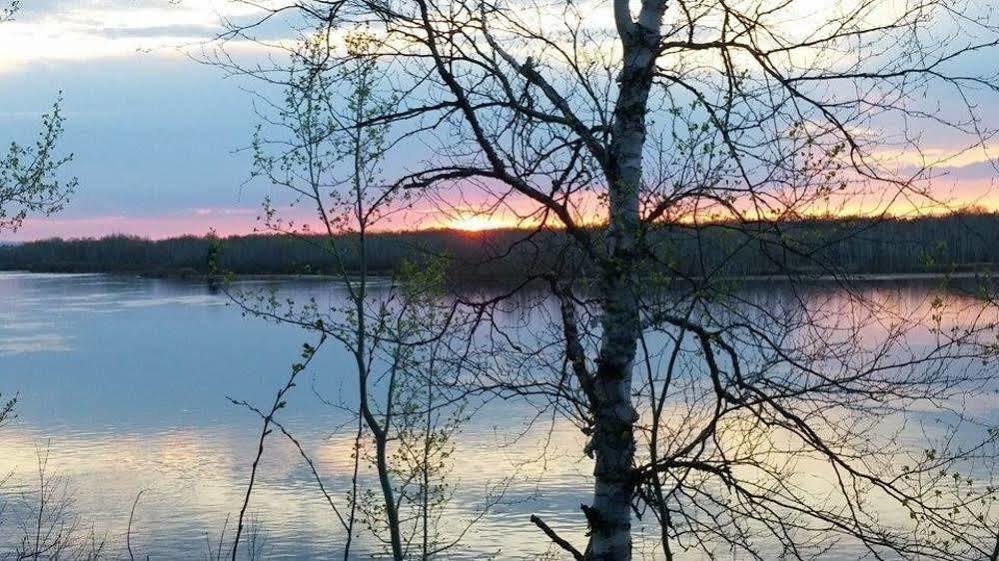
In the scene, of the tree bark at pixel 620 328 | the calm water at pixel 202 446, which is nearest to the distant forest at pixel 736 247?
the tree bark at pixel 620 328

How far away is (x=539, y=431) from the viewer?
15320mm

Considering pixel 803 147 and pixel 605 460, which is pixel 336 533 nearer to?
pixel 605 460

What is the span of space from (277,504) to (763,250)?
9.05 m

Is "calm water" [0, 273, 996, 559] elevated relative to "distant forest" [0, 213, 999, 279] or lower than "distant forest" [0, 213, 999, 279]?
lower

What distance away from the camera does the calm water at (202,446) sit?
12273mm

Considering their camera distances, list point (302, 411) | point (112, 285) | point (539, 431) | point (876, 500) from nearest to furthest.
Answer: point (876, 500), point (539, 431), point (302, 411), point (112, 285)

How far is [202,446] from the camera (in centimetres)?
1602

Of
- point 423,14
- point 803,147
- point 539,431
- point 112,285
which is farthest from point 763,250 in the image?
point 112,285

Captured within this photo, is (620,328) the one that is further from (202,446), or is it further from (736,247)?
(202,446)

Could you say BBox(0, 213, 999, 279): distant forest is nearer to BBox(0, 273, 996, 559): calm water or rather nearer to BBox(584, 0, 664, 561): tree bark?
BBox(584, 0, 664, 561): tree bark

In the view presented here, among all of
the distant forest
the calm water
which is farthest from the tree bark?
the calm water

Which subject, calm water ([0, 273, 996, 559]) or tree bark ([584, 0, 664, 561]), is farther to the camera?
calm water ([0, 273, 996, 559])

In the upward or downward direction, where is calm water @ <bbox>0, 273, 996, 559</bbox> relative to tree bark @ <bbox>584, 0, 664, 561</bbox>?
downward

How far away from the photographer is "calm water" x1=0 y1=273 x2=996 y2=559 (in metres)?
12.3
